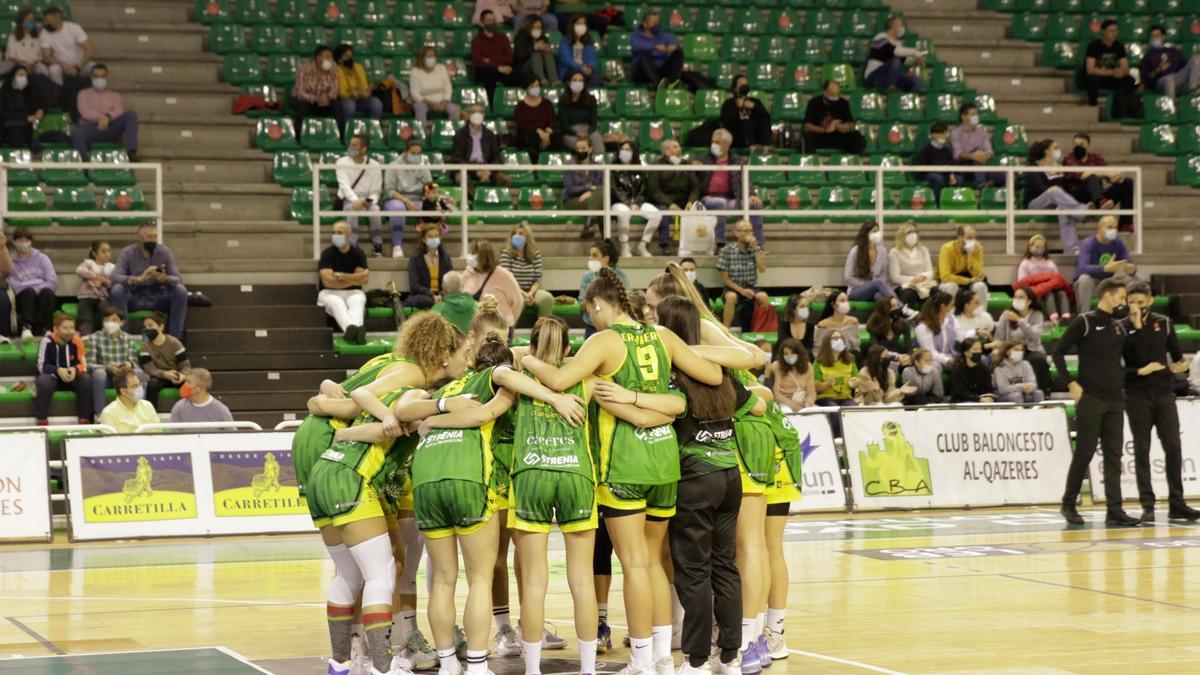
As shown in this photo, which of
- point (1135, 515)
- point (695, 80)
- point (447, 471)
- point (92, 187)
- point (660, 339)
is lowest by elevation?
point (1135, 515)

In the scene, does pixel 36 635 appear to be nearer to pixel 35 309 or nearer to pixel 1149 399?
pixel 35 309

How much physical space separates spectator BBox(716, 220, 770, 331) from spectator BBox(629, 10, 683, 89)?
14.7 feet

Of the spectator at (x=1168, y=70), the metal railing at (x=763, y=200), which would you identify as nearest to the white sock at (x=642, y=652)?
the metal railing at (x=763, y=200)

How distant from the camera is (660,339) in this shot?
8180 mm

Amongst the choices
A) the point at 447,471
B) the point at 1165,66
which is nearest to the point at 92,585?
the point at 447,471

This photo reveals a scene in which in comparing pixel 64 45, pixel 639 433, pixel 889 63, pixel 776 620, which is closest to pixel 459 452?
pixel 639 433

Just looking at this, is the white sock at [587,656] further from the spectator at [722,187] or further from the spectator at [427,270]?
the spectator at [722,187]

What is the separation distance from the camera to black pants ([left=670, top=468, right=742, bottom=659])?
8.03 metres

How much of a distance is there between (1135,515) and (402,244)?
9.51 metres

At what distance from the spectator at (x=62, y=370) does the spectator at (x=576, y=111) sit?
7618 millimetres

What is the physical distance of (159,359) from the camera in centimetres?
1816

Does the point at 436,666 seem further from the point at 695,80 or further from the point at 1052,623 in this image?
the point at 695,80

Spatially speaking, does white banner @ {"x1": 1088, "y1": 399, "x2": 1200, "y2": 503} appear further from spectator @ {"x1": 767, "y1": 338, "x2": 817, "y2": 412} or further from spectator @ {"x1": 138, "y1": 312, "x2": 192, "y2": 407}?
spectator @ {"x1": 138, "y1": 312, "x2": 192, "y2": 407}

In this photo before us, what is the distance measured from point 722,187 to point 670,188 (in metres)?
0.74
